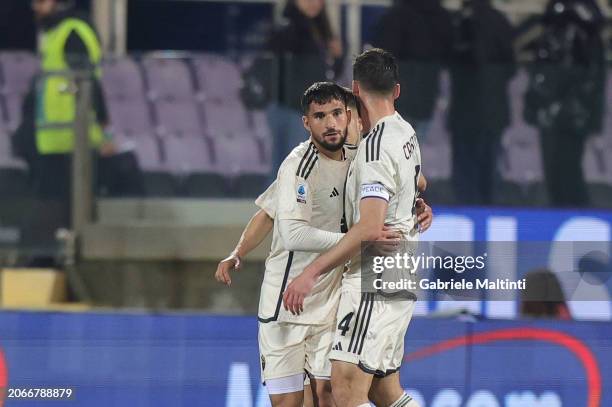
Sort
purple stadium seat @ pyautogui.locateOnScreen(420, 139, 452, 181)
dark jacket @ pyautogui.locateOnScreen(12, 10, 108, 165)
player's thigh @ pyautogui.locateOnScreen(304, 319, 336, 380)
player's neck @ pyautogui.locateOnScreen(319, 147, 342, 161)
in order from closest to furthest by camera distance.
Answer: player's neck @ pyautogui.locateOnScreen(319, 147, 342, 161)
player's thigh @ pyautogui.locateOnScreen(304, 319, 336, 380)
purple stadium seat @ pyautogui.locateOnScreen(420, 139, 452, 181)
dark jacket @ pyautogui.locateOnScreen(12, 10, 108, 165)

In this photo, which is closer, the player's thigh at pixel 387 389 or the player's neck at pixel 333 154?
the player's thigh at pixel 387 389

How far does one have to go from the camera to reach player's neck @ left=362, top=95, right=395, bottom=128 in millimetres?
5918

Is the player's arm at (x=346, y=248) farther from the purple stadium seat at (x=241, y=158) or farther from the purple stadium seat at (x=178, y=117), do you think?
the purple stadium seat at (x=178, y=117)

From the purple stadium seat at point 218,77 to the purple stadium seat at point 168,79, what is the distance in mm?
88

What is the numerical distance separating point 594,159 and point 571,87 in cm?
56

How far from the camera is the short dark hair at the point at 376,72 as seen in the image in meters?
5.86

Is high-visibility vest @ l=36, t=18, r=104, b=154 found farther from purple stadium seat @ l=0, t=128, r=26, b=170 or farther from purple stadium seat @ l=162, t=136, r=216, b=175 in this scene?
purple stadium seat @ l=162, t=136, r=216, b=175

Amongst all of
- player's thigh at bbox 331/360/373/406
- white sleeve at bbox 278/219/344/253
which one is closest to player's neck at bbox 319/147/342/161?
white sleeve at bbox 278/219/344/253

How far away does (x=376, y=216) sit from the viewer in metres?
5.66

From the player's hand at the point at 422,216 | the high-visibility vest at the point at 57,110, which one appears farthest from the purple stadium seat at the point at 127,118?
the player's hand at the point at 422,216

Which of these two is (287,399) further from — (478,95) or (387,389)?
(478,95)

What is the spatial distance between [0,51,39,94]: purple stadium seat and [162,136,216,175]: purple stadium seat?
41.1 inches

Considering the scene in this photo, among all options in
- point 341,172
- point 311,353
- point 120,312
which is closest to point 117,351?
point 120,312

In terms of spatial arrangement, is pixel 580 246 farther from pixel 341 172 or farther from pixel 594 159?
pixel 341 172
